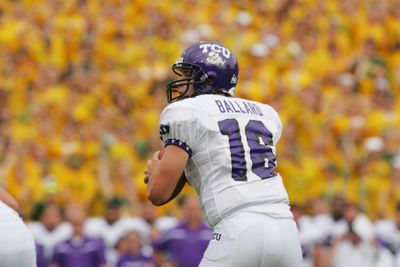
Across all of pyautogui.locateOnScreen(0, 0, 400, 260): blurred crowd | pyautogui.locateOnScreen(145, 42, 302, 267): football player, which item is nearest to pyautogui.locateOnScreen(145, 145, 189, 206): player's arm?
pyautogui.locateOnScreen(145, 42, 302, 267): football player

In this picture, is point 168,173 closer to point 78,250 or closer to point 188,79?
point 188,79

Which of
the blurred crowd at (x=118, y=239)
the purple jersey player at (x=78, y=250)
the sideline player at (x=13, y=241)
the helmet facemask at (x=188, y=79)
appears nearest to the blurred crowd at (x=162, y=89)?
the blurred crowd at (x=118, y=239)

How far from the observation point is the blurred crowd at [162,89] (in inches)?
456

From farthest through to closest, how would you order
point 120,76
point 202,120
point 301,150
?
point 120,76
point 301,150
point 202,120

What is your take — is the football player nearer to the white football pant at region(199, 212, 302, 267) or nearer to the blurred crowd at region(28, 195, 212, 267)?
the white football pant at region(199, 212, 302, 267)

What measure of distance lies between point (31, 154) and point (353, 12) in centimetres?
606

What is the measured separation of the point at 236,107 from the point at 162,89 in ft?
26.9

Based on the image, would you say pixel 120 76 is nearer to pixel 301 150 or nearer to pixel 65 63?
pixel 65 63

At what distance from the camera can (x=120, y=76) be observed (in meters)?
13.3

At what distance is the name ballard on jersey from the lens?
16.2 ft

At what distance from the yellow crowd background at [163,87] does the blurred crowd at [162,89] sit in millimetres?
19

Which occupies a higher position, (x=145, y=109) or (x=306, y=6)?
(x=306, y=6)

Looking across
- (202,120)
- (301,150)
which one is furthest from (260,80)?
(202,120)

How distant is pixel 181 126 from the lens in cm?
484
